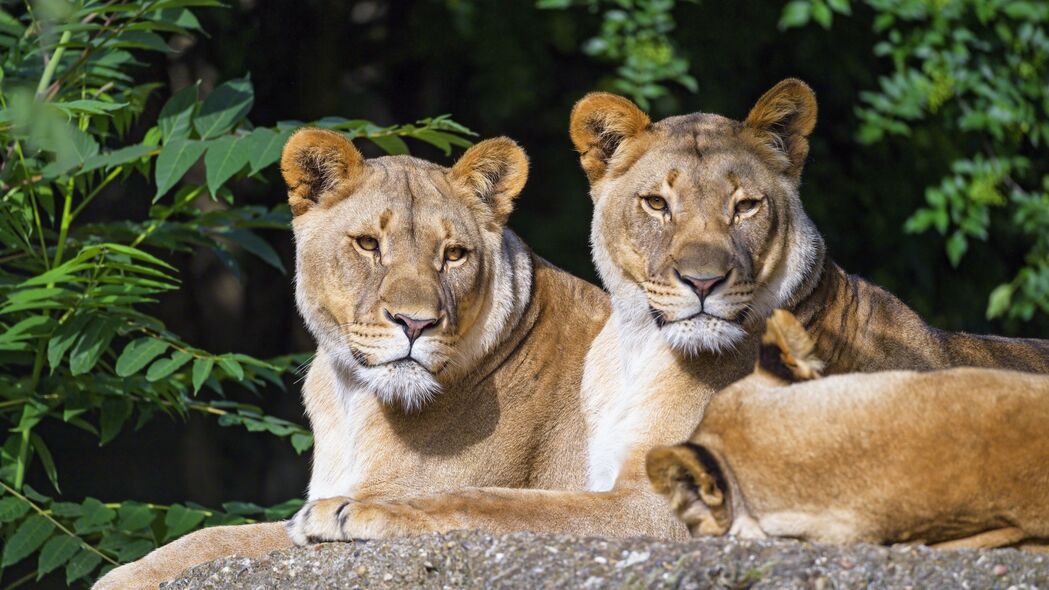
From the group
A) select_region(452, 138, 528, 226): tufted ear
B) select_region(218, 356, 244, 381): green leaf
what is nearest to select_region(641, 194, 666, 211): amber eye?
select_region(452, 138, 528, 226): tufted ear

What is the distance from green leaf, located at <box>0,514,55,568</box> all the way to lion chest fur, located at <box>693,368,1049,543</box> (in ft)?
7.86

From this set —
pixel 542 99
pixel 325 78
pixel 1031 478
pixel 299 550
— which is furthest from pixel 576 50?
pixel 1031 478

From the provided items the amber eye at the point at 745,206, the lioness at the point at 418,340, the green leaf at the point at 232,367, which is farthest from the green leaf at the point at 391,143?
the amber eye at the point at 745,206

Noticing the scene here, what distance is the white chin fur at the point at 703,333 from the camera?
3.99 m

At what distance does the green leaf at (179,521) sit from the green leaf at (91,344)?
0.53 metres

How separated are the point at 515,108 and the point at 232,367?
14.0 feet

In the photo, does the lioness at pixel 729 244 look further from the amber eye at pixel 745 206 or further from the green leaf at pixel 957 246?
the green leaf at pixel 957 246

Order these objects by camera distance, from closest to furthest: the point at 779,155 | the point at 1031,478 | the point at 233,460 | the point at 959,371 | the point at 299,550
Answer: the point at 1031,478 → the point at 959,371 → the point at 299,550 → the point at 779,155 → the point at 233,460

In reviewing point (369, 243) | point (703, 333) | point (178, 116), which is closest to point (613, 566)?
point (703, 333)

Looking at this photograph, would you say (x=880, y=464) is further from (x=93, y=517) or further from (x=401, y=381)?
(x=93, y=517)

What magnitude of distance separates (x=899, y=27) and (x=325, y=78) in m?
3.41

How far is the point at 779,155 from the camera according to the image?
4.41 meters

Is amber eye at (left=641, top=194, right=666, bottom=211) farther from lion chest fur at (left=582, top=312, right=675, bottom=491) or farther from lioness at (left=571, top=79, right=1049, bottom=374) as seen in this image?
lion chest fur at (left=582, top=312, right=675, bottom=491)

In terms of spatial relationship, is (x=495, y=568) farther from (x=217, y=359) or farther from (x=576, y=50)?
(x=576, y=50)
